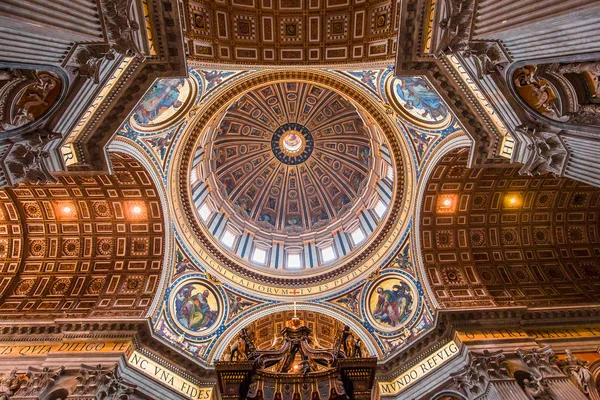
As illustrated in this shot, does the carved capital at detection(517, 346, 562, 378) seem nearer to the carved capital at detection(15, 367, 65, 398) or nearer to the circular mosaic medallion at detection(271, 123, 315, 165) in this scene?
the carved capital at detection(15, 367, 65, 398)

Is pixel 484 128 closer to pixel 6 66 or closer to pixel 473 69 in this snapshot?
pixel 473 69

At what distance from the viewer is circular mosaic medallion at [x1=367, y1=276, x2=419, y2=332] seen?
56.9 ft

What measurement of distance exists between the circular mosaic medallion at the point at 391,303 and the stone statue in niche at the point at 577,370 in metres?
5.88

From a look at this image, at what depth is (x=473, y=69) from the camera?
31.2ft

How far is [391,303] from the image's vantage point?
18141 millimetres

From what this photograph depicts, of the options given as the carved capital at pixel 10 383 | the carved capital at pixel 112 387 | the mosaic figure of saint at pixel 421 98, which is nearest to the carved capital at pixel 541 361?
the mosaic figure of saint at pixel 421 98

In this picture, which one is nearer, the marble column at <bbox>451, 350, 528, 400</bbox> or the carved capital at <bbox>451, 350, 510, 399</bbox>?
the marble column at <bbox>451, 350, 528, 400</bbox>

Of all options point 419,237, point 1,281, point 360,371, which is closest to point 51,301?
point 1,281

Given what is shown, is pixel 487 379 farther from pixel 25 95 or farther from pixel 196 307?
pixel 25 95

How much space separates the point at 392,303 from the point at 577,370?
7618mm

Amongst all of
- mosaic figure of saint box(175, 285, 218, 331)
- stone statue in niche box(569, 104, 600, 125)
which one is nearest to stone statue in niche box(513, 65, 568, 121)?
stone statue in niche box(569, 104, 600, 125)

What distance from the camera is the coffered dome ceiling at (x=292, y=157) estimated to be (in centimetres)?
2712

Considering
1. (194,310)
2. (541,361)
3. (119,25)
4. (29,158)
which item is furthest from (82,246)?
(541,361)

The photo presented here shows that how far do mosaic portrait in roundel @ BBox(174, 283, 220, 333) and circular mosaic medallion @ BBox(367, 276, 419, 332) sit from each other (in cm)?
805
